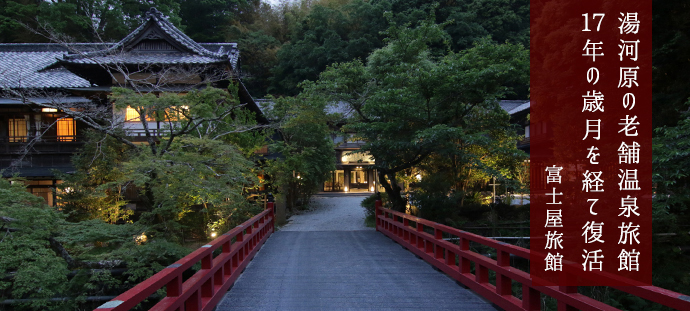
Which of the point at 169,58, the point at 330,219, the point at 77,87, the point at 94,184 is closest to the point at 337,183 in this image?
the point at 330,219

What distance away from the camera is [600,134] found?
645 cm

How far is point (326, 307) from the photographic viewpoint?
432 cm

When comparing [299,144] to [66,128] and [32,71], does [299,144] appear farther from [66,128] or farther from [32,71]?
[32,71]

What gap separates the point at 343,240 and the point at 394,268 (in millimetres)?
3423

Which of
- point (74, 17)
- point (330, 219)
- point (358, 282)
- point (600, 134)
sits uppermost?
point (74, 17)

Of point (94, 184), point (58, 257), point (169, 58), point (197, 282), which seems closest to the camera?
point (197, 282)

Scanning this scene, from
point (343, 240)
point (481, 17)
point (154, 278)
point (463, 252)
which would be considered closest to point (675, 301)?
point (463, 252)

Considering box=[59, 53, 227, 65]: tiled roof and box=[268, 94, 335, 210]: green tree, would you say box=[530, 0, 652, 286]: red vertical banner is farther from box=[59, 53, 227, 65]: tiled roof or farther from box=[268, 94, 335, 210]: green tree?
box=[59, 53, 227, 65]: tiled roof

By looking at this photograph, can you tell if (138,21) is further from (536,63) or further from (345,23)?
(536,63)

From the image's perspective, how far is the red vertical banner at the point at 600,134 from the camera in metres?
5.42

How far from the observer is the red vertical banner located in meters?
5.42

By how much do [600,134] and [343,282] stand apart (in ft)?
16.6

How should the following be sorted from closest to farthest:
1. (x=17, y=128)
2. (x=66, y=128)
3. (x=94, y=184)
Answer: (x=94, y=184) < (x=17, y=128) < (x=66, y=128)

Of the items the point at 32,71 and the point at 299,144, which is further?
the point at 299,144
